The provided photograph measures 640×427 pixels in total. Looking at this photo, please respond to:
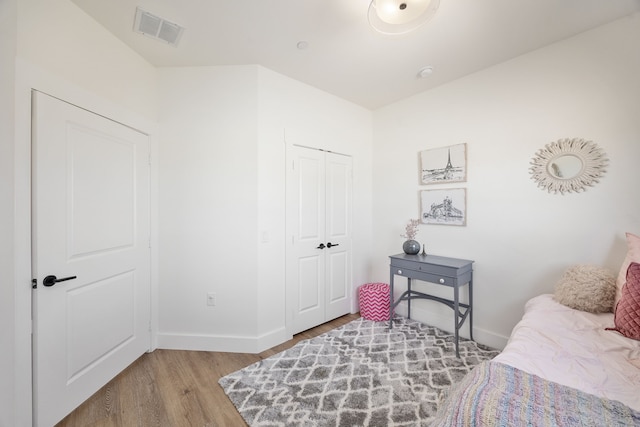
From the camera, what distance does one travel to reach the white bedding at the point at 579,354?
Result: 1.04m

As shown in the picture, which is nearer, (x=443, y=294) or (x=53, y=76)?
(x=53, y=76)

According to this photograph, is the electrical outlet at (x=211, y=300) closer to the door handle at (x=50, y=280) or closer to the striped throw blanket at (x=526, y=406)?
the door handle at (x=50, y=280)

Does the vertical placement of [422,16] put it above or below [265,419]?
above

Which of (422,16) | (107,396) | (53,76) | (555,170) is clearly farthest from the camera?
(555,170)

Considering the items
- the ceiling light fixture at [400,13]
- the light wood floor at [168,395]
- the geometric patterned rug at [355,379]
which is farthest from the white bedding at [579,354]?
the ceiling light fixture at [400,13]

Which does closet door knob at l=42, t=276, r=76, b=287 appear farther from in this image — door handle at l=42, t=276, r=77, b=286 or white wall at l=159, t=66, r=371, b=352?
white wall at l=159, t=66, r=371, b=352

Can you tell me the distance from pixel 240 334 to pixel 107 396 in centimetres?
98

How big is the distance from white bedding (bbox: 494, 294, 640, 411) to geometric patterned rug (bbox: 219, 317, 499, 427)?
0.78m

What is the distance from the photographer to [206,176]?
241cm

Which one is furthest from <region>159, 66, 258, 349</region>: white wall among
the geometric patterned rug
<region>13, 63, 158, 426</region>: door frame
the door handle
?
<region>13, 63, 158, 426</region>: door frame

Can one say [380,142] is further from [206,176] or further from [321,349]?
[321,349]

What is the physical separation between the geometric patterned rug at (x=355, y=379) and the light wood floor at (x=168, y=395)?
0.12 metres

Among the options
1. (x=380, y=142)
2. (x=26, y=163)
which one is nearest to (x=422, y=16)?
(x=380, y=142)

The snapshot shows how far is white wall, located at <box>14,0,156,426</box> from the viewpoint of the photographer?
4.56ft
